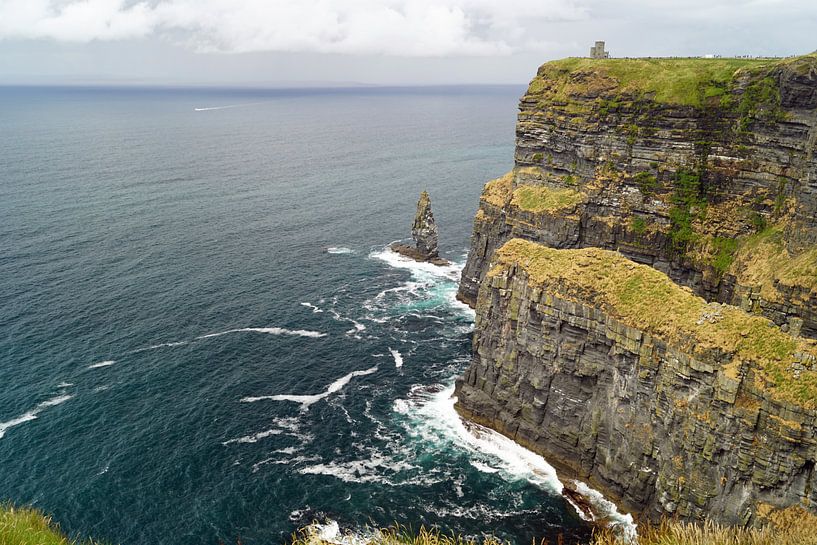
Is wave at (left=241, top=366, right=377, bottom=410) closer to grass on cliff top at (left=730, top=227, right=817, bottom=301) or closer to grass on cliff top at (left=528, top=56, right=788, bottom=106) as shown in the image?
grass on cliff top at (left=730, top=227, right=817, bottom=301)

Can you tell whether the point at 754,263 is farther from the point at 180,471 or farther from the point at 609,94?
the point at 180,471

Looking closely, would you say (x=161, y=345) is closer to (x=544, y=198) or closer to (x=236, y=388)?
(x=236, y=388)

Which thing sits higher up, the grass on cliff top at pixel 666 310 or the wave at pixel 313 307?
the grass on cliff top at pixel 666 310

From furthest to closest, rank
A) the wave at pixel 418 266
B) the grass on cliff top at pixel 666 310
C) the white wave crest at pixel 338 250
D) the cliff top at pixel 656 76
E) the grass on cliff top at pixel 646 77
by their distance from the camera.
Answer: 1. the white wave crest at pixel 338 250
2. the wave at pixel 418 266
3. the grass on cliff top at pixel 646 77
4. the cliff top at pixel 656 76
5. the grass on cliff top at pixel 666 310

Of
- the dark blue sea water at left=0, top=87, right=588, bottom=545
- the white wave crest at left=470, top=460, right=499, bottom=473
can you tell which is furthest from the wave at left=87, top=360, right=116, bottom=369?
the white wave crest at left=470, top=460, right=499, bottom=473

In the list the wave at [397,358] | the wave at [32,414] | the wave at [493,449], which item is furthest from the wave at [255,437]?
the wave at [32,414]

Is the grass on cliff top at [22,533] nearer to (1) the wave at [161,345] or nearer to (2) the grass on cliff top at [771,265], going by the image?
(1) the wave at [161,345]

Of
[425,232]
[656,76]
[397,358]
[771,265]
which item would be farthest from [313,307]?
[771,265]

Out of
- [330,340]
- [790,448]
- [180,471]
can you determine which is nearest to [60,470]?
[180,471]
